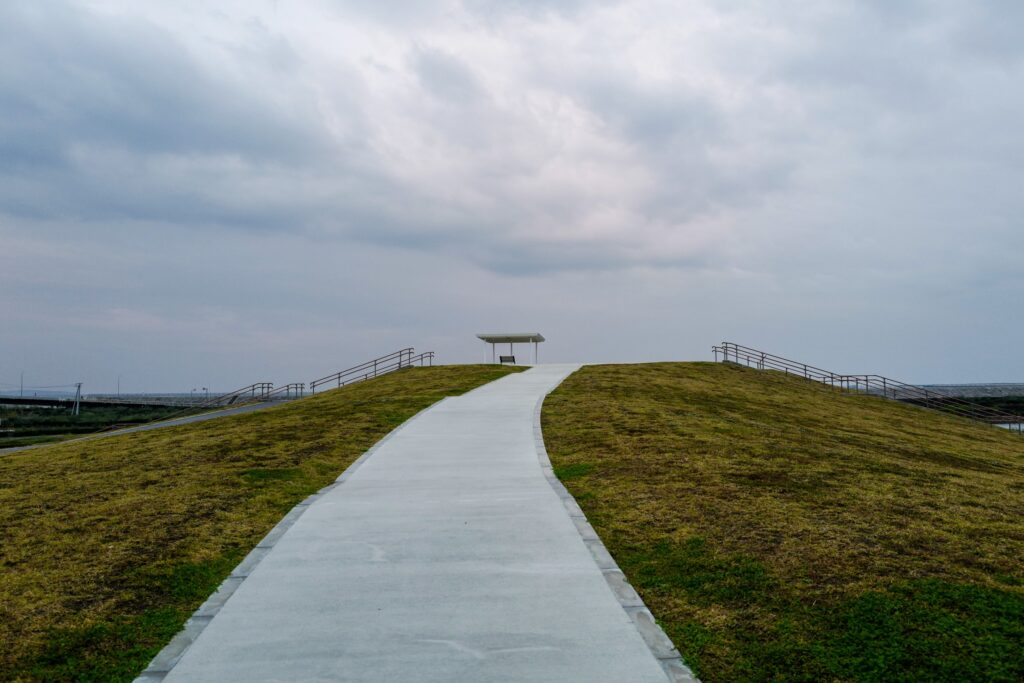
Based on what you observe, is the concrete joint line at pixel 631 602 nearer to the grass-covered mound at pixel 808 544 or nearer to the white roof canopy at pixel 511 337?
the grass-covered mound at pixel 808 544

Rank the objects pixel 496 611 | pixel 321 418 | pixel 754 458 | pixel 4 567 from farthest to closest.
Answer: pixel 321 418, pixel 754 458, pixel 4 567, pixel 496 611

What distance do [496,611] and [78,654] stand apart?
312 centimetres

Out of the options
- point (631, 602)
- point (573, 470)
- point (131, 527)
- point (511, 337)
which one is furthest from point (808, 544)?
point (511, 337)

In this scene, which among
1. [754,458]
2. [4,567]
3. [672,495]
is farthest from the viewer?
[754,458]

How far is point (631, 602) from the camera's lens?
5.68m

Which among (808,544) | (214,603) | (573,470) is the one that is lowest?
(214,603)

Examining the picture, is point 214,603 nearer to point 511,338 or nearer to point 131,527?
point 131,527

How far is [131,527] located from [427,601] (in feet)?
16.2

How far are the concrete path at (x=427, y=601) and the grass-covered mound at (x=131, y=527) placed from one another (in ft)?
2.25

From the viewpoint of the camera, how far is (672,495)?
975 cm

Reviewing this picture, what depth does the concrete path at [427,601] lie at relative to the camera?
4508 mm

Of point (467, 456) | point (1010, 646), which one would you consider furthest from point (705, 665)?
point (467, 456)

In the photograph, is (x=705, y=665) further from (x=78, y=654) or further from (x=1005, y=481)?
(x=1005, y=481)

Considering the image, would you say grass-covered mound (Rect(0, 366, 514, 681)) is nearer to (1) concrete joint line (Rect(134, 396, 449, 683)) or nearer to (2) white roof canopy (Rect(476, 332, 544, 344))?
(1) concrete joint line (Rect(134, 396, 449, 683))
